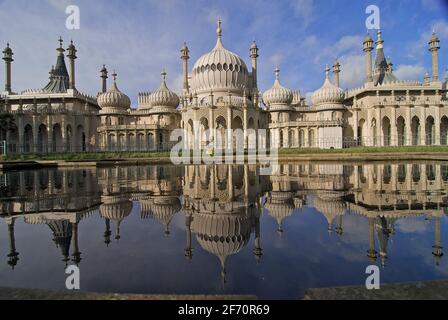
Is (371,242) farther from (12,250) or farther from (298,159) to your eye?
(298,159)

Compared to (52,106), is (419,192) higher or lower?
lower

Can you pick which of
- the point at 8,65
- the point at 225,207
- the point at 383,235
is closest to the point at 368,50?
the point at 225,207

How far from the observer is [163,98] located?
141 feet

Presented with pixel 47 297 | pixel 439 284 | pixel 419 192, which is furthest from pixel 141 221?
pixel 419 192

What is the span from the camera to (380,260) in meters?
3.77

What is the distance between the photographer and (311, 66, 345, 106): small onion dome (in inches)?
1674

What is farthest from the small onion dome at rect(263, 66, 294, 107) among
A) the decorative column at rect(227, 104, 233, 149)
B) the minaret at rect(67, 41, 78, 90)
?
the minaret at rect(67, 41, 78, 90)

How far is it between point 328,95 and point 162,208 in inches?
1631

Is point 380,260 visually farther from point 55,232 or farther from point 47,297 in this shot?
point 55,232

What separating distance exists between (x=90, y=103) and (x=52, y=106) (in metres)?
6.22

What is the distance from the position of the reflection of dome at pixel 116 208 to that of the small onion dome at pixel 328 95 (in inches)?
1597

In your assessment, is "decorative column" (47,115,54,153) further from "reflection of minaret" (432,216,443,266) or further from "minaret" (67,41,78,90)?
"reflection of minaret" (432,216,443,266)

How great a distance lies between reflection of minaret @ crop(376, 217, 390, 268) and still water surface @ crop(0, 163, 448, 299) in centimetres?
2

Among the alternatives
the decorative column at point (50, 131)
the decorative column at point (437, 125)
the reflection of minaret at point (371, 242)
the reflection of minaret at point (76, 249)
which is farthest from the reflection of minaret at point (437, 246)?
the decorative column at point (50, 131)
